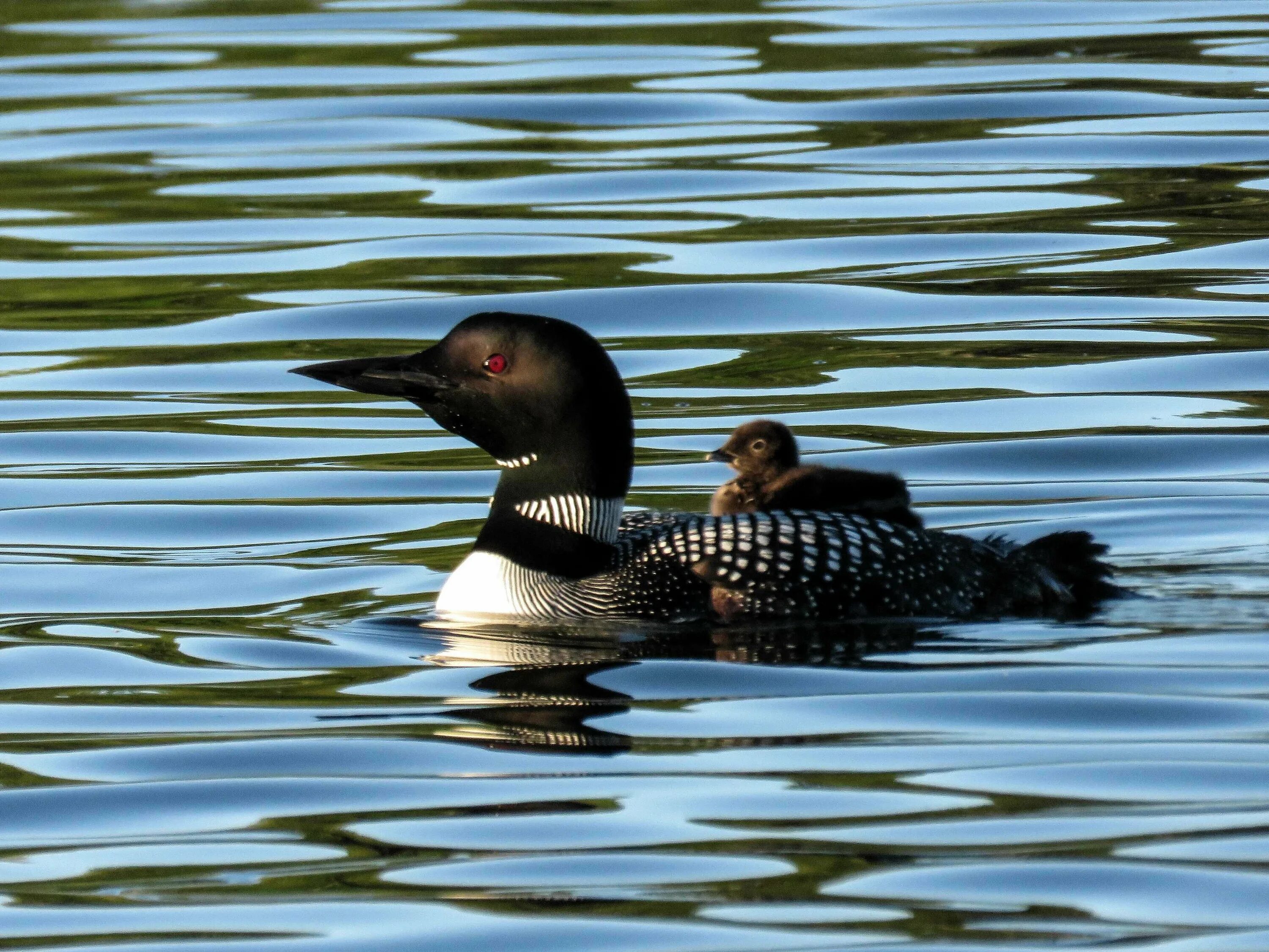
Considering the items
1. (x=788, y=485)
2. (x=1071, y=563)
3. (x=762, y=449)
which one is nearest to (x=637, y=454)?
(x=762, y=449)

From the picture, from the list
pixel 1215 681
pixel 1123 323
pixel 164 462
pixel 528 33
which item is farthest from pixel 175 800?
pixel 528 33

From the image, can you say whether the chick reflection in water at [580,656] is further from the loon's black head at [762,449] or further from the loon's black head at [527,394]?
the loon's black head at [762,449]

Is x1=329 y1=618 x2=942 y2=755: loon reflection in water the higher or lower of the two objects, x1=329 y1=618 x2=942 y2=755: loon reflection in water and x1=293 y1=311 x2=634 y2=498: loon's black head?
the lower

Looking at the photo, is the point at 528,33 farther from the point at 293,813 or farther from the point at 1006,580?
the point at 293,813

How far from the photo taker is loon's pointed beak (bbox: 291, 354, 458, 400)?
604cm

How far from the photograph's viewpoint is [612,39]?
15.4 metres

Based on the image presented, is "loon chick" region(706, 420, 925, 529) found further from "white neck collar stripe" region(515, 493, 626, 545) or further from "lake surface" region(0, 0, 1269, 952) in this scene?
"lake surface" region(0, 0, 1269, 952)

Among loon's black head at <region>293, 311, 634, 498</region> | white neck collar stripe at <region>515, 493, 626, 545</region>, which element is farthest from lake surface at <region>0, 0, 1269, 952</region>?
loon's black head at <region>293, 311, 634, 498</region>

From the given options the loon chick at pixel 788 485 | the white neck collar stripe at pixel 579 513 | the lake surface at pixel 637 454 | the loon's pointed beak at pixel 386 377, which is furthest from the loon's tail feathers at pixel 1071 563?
the loon's pointed beak at pixel 386 377

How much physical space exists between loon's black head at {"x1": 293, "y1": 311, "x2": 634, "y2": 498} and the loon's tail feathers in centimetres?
97

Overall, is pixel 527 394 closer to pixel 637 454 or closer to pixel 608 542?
pixel 608 542

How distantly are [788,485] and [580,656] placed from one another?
1052 millimetres

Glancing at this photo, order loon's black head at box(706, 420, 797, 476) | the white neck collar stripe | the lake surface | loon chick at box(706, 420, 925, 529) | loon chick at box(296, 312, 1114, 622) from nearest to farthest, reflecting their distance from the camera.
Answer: the lake surface
loon chick at box(296, 312, 1114, 622)
the white neck collar stripe
loon chick at box(706, 420, 925, 529)
loon's black head at box(706, 420, 797, 476)

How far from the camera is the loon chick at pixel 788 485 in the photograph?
6395 millimetres
